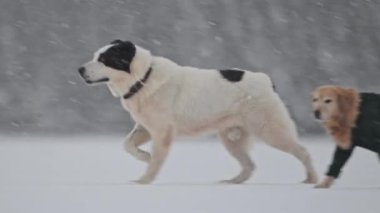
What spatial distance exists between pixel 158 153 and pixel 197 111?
19cm

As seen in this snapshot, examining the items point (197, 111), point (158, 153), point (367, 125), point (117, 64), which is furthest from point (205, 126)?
point (367, 125)

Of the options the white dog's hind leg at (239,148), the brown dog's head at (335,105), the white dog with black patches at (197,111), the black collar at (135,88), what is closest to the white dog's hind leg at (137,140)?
the white dog with black patches at (197,111)

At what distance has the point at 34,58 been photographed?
2.50 meters

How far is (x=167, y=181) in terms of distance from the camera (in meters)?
2.45

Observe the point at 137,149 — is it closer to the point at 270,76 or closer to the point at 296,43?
the point at 270,76

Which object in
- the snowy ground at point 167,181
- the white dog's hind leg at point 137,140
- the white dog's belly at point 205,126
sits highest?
the white dog's belly at point 205,126

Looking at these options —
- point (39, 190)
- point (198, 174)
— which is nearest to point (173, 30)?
point (198, 174)

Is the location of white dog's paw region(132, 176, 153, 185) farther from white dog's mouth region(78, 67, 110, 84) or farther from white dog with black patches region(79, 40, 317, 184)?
white dog's mouth region(78, 67, 110, 84)

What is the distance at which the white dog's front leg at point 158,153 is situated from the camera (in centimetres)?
243

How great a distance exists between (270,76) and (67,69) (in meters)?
0.67

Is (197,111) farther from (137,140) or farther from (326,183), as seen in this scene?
(326,183)

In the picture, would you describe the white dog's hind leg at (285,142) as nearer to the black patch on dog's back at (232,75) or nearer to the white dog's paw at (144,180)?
the black patch on dog's back at (232,75)

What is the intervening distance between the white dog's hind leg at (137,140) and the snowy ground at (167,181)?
0.03m

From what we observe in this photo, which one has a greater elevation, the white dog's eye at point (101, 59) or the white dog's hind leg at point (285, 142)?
the white dog's eye at point (101, 59)
